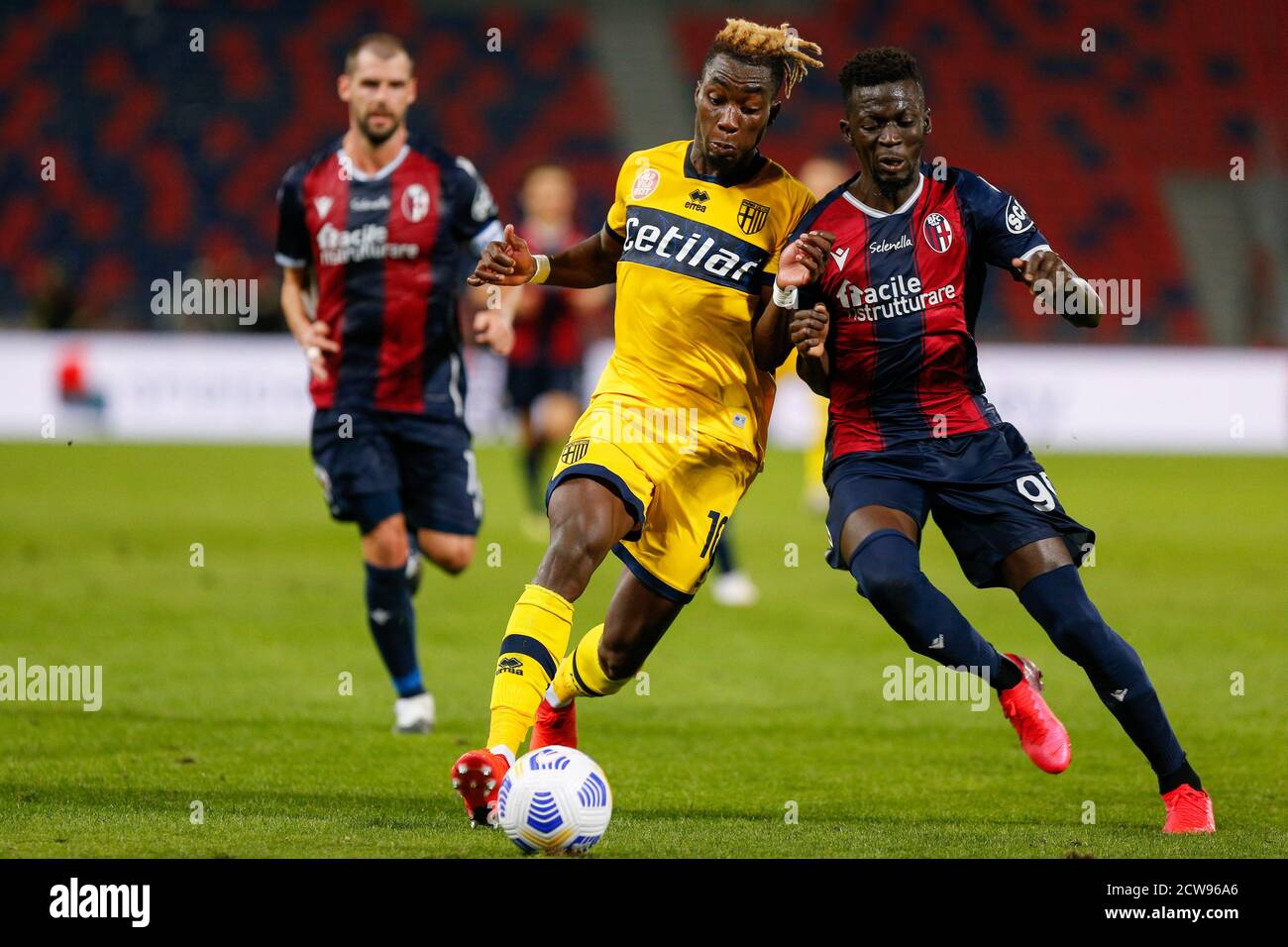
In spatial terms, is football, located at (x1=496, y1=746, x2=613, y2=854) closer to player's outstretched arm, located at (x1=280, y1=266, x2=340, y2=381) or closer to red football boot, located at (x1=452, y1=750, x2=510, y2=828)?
red football boot, located at (x1=452, y1=750, x2=510, y2=828)

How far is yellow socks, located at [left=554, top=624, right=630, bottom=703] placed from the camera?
240 inches

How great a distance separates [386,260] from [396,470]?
91 centimetres

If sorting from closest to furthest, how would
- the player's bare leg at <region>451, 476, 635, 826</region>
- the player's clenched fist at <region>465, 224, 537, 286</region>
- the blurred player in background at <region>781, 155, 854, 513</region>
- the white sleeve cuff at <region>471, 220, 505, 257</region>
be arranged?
the player's bare leg at <region>451, 476, 635, 826</region>
the player's clenched fist at <region>465, 224, 537, 286</region>
the white sleeve cuff at <region>471, 220, 505, 257</region>
the blurred player in background at <region>781, 155, 854, 513</region>

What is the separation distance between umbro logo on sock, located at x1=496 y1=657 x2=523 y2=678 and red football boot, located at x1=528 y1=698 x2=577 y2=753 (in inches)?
39.2

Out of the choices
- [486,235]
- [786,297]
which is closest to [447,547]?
[486,235]

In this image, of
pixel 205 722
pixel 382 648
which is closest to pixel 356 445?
pixel 382 648

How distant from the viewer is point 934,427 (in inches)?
224

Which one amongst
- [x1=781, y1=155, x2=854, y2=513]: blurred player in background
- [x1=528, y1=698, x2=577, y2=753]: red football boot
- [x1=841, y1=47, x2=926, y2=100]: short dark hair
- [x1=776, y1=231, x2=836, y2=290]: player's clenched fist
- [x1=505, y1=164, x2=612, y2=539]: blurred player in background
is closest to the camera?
[x1=776, y1=231, x2=836, y2=290]: player's clenched fist

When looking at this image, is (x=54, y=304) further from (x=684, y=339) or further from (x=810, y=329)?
(x=810, y=329)

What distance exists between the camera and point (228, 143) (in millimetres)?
31484

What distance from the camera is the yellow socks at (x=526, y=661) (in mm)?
5172

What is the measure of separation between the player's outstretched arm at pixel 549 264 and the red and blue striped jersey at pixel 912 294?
81 centimetres

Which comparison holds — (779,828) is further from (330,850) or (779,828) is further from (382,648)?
(382,648)

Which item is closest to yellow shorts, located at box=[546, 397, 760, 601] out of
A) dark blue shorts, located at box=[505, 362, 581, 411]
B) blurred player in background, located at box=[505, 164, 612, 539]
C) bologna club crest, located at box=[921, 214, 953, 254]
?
bologna club crest, located at box=[921, 214, 953, 254]
